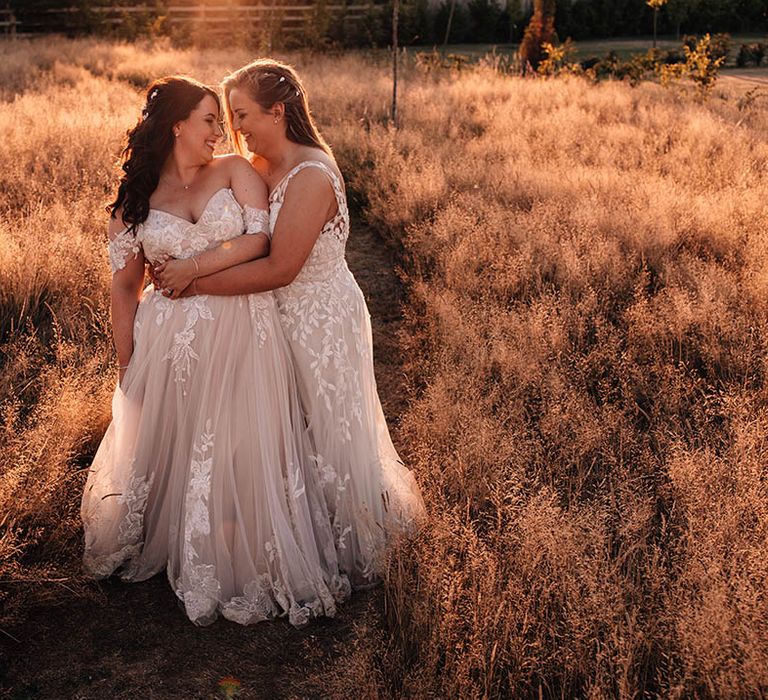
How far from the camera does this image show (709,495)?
3.50 metres

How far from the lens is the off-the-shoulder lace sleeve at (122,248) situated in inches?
126

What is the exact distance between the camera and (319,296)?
3.40m

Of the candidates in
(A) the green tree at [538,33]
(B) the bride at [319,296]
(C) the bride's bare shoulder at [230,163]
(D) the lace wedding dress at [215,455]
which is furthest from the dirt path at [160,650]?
(A) the green tree at [538,33]

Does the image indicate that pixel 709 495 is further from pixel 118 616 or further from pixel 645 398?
pixel 118 616

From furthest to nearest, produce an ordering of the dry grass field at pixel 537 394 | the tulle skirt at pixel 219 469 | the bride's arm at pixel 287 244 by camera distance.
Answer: the tulle skirt at pixel 219 469 < the bride's arm at pixel 287 244 < the dry grass field at pixel 537 394

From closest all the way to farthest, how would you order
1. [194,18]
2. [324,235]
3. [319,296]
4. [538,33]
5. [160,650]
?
1. [160,650]
2. [324,235]
3. [319,296]
4. [538,33]
5. [194,18]

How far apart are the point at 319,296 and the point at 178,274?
64 cm

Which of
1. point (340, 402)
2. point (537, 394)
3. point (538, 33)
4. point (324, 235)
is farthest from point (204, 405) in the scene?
point (538, 33)

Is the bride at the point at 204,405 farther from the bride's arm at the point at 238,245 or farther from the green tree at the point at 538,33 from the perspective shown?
the green tree at the point at 538,33

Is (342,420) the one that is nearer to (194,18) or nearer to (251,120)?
(251,120)

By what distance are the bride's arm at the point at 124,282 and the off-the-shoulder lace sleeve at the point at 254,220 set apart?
0.50 meters

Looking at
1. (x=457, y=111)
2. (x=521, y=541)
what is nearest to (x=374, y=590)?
(x=521, y=541)

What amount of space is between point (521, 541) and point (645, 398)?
191cm

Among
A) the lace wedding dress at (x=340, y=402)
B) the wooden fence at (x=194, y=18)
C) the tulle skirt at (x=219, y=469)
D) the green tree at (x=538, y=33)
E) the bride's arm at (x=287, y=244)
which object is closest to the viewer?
the bride's arm at (x=287, y=244)
